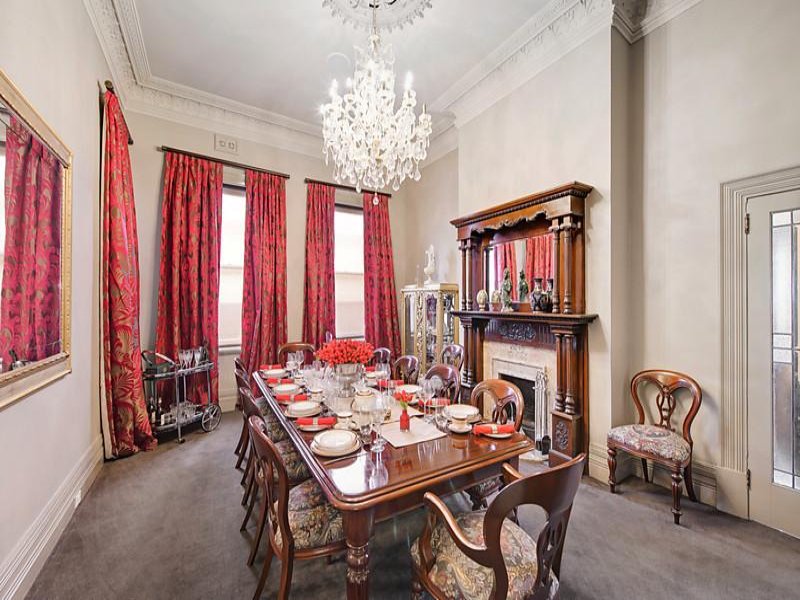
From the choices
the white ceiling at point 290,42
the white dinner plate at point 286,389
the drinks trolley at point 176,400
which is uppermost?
the white ceiling at point 290,42

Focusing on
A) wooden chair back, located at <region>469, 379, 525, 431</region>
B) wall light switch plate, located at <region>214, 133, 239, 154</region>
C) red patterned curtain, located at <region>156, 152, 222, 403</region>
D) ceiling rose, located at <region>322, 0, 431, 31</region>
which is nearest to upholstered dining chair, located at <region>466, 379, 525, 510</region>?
wooden chair back, located at <region>469, 379, 525, 431</region>

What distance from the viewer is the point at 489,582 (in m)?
1.22

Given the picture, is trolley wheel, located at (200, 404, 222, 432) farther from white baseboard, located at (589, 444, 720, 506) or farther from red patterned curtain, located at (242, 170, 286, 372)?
white baseboard, located at (589, 444, 720, 506)

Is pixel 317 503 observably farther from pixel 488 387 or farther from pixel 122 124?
pixel 122 124

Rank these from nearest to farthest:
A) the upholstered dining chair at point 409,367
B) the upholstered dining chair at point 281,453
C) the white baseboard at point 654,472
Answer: the upholstered dining chair at point 281,453 → the white baseboard at point 654,472 → the upholstered dining chair at point 409,367

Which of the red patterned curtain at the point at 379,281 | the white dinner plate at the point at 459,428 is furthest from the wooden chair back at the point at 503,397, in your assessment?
the red patterned curtain at the point at 379,281

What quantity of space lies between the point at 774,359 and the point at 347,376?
2733mm

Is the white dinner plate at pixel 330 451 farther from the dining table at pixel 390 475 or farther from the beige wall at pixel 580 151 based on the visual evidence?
the beige wall at pixel 580 151

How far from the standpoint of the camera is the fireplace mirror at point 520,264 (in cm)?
321

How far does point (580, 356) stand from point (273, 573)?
259 centimetres

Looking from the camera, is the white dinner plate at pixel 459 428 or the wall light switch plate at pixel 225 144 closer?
the white dinner plate at pixel 459 428

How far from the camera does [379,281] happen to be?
5.40 metres

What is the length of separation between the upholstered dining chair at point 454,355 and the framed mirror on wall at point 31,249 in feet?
10.7

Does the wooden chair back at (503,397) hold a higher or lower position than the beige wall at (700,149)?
lower
